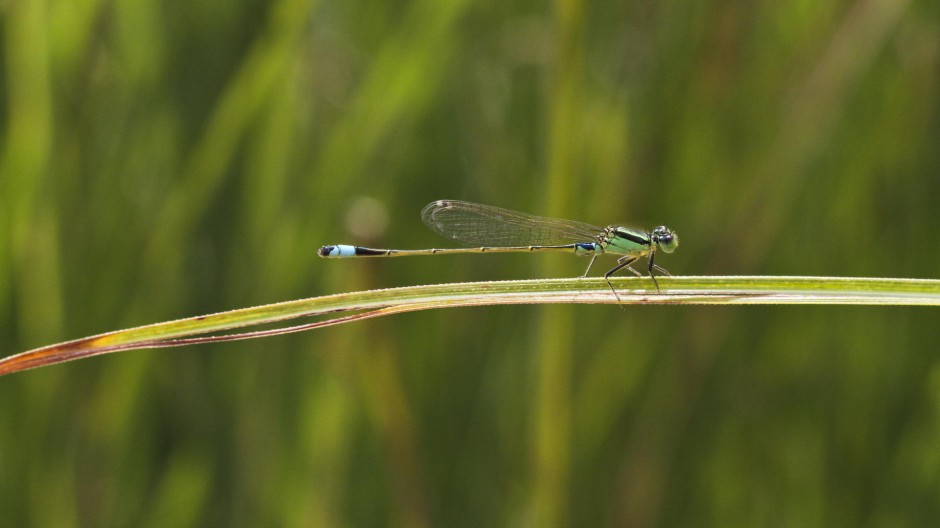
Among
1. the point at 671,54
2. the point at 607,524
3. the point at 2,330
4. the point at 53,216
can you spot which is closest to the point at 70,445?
the point at 2,330

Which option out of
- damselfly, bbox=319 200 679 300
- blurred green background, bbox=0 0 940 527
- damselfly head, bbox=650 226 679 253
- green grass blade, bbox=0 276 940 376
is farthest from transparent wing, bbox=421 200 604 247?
green grass blade, bbox=0 276 940 376

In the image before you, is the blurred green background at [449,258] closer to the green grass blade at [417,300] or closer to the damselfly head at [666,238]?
the damselfly head at [666,238]


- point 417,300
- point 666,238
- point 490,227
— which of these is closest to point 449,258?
point 490,227

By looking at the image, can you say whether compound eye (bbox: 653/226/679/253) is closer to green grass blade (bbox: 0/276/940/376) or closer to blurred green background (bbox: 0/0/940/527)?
blurred green background (bbox: 0/0/940/527)

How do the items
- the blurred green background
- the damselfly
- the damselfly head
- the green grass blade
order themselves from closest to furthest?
the green grass blade, the blurred green background, the damselfly, the damselfly head

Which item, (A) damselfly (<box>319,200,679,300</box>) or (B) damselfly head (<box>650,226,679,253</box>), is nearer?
(A) damselfly (<box>319,200,679,300</box>)

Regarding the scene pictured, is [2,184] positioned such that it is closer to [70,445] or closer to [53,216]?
[53,216]

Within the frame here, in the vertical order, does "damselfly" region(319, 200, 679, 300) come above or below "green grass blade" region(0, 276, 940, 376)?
above
